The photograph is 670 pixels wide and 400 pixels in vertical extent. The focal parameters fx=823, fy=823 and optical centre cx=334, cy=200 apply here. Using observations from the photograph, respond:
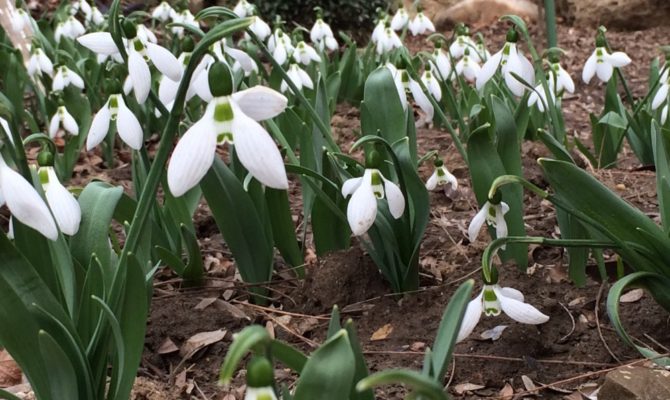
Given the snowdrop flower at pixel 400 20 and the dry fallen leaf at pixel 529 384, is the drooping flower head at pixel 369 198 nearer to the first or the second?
the dry fallen leaf at pixel 529 384

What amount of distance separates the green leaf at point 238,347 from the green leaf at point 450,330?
0.36 metres

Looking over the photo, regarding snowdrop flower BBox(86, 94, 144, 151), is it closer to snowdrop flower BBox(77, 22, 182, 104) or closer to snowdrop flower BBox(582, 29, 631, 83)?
snowdrop flower BBox(77, 22, 182, 104)

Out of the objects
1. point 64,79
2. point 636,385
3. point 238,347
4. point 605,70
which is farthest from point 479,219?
point 64,79

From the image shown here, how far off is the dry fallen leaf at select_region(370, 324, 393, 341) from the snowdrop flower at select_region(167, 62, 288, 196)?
91 centimetres

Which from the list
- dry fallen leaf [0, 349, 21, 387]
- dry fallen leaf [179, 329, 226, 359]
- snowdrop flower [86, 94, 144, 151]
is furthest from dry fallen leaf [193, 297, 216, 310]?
Result: snowdrop flower [86, 94, 144, 151]

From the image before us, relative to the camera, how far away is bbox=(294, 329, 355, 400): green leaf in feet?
3.25

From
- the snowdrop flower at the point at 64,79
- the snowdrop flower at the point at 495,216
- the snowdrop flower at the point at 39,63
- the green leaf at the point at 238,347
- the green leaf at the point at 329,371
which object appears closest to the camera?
the green leaf at the point at 238,347

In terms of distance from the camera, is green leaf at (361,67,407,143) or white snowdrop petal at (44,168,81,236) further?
green leaf at (361,67,407,143)

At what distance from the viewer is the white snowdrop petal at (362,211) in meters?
1.56

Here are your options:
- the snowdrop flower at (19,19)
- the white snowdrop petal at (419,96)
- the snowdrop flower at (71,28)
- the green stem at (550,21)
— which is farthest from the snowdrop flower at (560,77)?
the snowdrop flower at (19,19)

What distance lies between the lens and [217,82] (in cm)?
106

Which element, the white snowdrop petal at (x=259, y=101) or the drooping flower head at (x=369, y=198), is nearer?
the white snowdrop petal at (x=259, y=101)

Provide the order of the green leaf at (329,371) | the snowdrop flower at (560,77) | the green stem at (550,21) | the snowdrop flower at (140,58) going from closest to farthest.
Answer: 1. the green leaf at (329,371)
2. the snowdrop flower at (140,58)
3. the snowdrop flower at (560,77)
4. the green stem at (550,21)

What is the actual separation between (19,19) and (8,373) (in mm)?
3079
